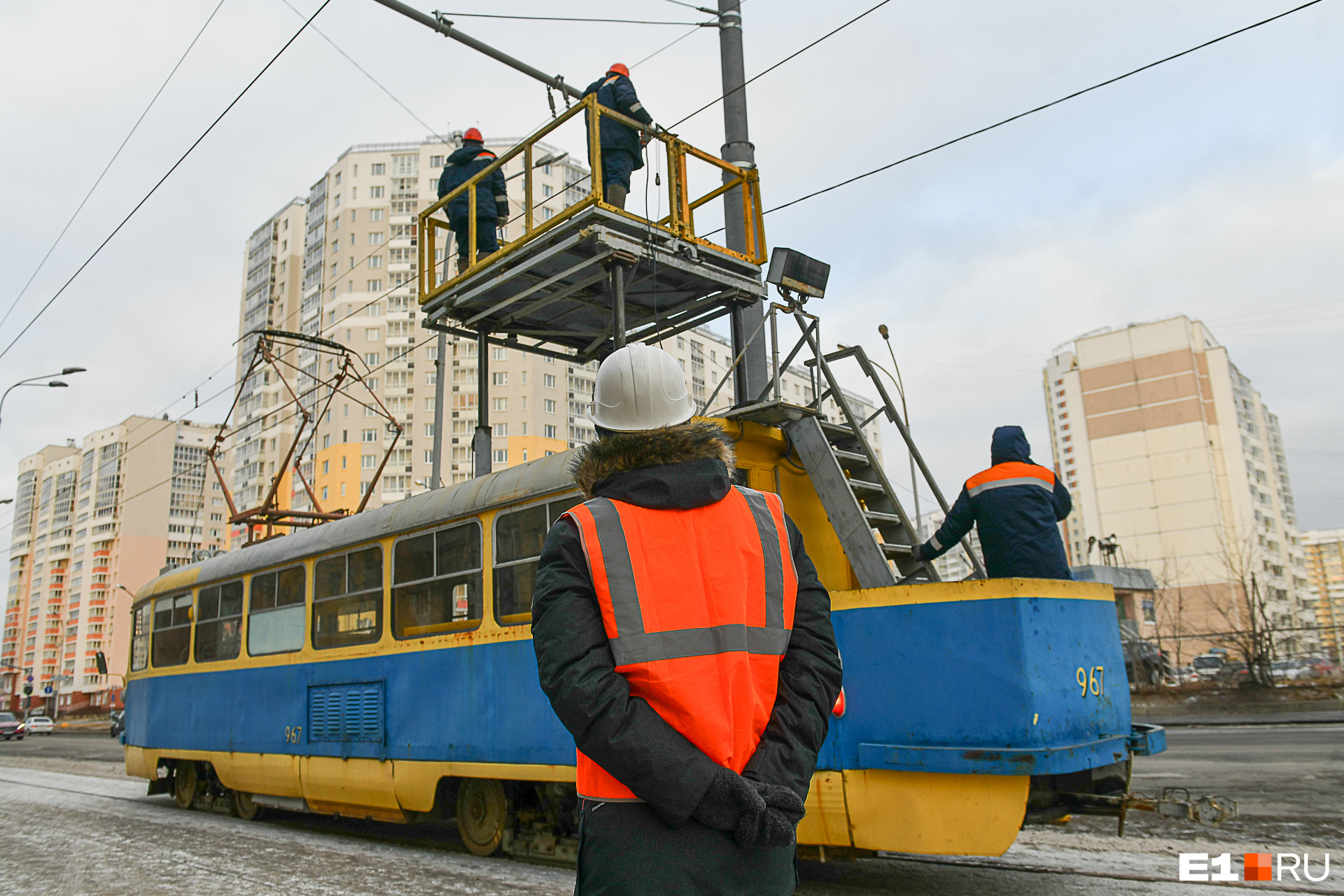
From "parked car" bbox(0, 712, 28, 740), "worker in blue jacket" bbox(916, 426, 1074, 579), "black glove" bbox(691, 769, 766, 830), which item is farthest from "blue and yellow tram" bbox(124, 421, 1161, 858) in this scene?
"parked car" bbox(0, 712, 28, 740)

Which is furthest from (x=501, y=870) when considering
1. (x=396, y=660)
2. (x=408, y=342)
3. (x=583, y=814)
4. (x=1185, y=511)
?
(x=1185, y=511)

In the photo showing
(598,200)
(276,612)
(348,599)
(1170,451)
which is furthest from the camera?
(1170,451)

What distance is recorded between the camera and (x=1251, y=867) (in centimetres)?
563

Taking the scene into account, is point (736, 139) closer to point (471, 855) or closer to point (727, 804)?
point (471, 855)

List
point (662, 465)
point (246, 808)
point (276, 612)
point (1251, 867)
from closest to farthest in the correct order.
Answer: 1. point (662, 465)
2. point (1251, 867)
3. point (276, 612)
4. point (246, 808)

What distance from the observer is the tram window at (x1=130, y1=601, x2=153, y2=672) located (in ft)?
39.6

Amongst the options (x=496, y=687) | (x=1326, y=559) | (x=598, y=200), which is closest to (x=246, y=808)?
(x=496, y=687)

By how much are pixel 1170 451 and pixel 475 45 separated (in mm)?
84892

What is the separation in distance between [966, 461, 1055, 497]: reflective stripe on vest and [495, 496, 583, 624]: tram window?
8.47 ft

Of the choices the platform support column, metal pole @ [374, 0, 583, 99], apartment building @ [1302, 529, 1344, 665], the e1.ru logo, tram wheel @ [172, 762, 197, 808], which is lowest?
the e1.ru logo

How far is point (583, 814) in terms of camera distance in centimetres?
204

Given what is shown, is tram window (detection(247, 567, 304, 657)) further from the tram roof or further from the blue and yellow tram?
the tram roof

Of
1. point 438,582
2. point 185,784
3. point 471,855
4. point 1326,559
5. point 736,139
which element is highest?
point 1326,559

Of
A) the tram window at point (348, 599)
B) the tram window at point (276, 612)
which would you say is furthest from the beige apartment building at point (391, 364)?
the tram window at point (348, 599)
